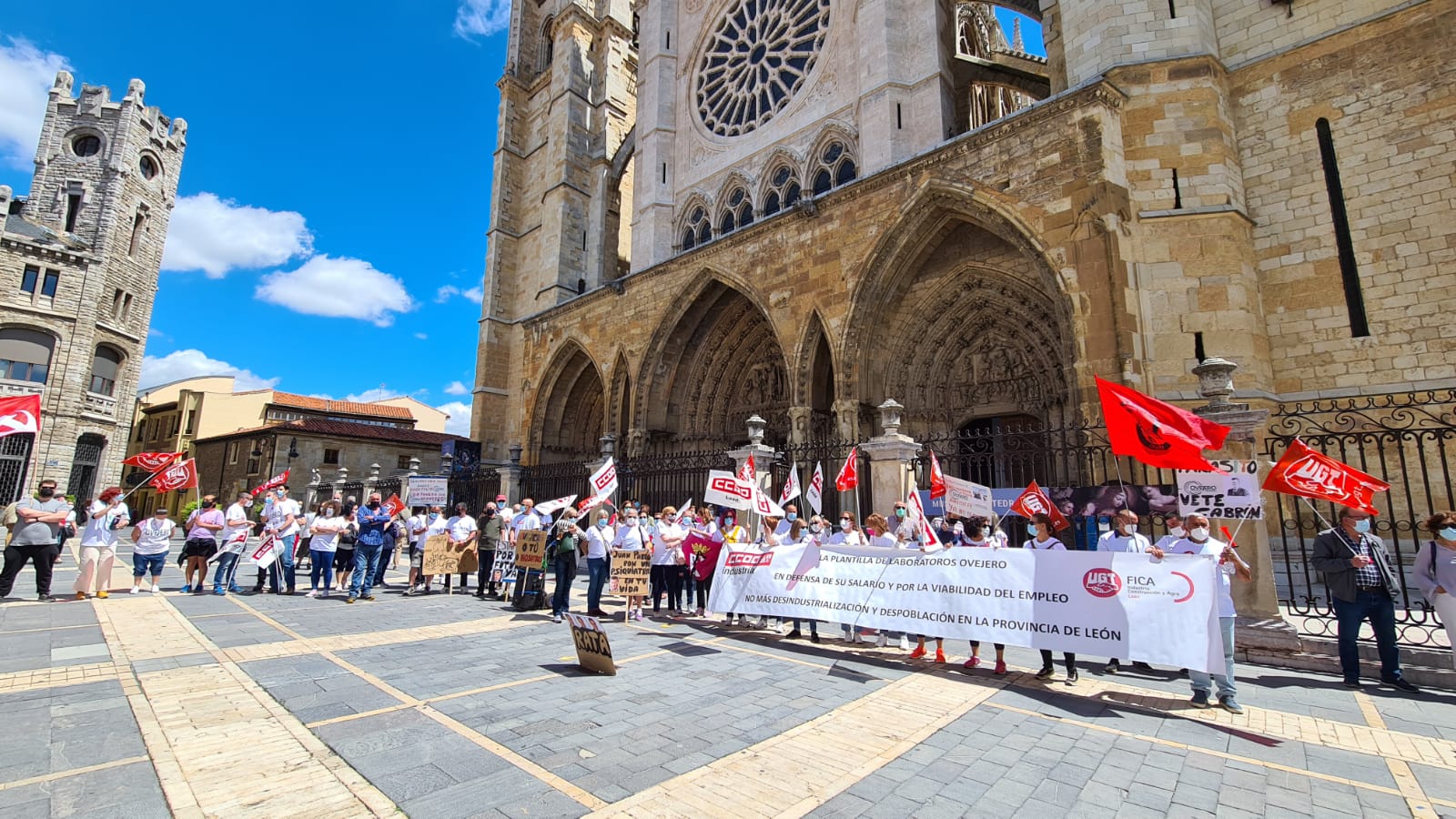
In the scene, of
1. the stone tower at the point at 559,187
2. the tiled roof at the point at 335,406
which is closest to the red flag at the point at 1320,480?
the stone tower at the point at 559,187

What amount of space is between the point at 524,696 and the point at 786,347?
11.0 m

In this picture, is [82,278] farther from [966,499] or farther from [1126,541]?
[1126,541]

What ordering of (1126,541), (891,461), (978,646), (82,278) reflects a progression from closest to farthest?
(978,646) → (1126,541) → (891,461) → (82,278)

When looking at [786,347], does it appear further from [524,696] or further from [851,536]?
[524,696]

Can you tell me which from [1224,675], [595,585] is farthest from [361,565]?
[1224,675]

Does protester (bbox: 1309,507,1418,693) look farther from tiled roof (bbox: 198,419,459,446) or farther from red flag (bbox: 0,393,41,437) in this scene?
tiled roof (bbox: 198,419,459,446)

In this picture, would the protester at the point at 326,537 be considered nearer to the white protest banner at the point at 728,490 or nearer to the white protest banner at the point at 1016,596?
the white protest banner at the point at 728,490

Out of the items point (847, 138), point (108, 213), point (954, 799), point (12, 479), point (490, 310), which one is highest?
point (108, 213)

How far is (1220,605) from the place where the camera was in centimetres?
484

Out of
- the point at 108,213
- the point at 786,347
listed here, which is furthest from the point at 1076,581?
the point at 108,213

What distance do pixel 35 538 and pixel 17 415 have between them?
1884mm

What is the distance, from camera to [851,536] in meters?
7.39

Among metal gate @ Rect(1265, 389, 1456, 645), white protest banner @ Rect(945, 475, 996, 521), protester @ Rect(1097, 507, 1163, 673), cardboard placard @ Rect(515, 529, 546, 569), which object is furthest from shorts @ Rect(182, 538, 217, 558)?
metal gate @ Rect(1265, 389, 1456, 645)

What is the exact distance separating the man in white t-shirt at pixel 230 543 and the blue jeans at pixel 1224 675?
36.9 feet
